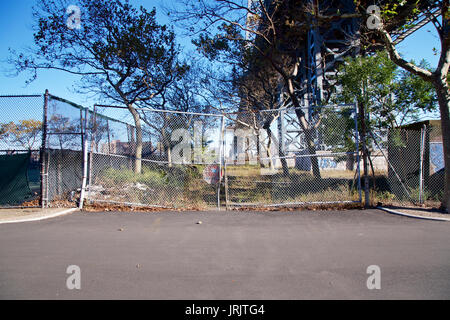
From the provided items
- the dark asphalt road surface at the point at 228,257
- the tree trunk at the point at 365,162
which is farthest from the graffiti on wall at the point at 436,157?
the dark asphalt road surface at the point at 228,257

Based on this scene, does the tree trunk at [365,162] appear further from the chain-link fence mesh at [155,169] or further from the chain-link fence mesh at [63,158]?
the chain-link fence mesh at [63,158]

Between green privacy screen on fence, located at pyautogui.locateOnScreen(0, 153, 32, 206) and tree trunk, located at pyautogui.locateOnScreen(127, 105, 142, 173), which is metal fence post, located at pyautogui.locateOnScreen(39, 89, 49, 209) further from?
tree trunk, located at pyautogui.locateOnScreen(127, 105, 142, 173)

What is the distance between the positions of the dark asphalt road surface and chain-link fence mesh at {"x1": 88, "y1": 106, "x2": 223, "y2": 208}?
1665 millimetres

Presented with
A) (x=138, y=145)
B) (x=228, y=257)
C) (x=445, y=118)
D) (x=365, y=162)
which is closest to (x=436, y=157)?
(x=445, y=118)

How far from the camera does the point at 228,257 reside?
421 cm

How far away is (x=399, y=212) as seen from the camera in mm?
6922

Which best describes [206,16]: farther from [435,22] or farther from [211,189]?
[435,22]

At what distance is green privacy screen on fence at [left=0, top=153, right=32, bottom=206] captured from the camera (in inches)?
316

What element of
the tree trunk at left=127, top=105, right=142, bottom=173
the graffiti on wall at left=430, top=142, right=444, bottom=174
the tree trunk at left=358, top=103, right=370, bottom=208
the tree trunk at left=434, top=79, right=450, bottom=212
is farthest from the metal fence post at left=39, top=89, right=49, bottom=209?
the graffiti on wall at left=430, top=142, right=444, bottom=174

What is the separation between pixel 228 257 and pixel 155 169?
6.36 m

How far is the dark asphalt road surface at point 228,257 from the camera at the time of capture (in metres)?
3.15

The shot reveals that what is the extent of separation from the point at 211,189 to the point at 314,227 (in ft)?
17.0

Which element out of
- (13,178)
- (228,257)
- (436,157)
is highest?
(436,157)

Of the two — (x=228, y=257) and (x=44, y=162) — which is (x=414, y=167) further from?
(x=44, y=162)
